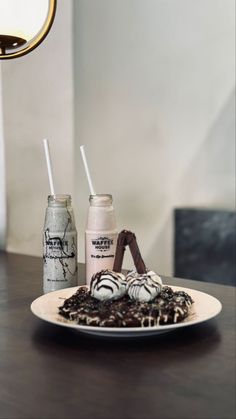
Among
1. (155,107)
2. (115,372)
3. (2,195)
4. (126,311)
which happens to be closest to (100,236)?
(126,311)

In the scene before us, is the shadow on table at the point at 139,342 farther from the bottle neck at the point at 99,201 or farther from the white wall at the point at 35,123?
the white wall at the point at 35,123

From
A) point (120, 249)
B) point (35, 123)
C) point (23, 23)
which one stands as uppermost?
point (23, 23)

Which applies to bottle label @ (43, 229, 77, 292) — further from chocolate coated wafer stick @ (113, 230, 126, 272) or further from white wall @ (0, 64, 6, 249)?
white wall @ (0, 64, 6, 249)

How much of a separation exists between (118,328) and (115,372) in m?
0.08

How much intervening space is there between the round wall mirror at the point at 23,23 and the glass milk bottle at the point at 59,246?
1.23 ft

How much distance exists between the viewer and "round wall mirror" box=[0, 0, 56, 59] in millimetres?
1244

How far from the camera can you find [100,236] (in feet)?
3.47

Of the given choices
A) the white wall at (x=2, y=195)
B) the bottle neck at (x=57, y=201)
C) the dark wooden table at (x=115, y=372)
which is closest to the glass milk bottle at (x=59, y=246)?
the bottle neck at (x=57, y=201)

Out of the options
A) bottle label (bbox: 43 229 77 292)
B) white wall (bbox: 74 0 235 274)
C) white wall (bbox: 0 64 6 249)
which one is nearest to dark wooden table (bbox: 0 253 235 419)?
bottle label (bbox: 43 229 77 292)

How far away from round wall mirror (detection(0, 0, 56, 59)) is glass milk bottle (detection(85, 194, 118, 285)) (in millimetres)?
403

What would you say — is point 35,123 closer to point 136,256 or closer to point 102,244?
point 102,244

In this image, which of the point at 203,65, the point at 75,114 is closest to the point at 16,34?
the point at 75,114

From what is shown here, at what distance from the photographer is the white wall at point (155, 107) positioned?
2.39 meters

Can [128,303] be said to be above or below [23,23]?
below
